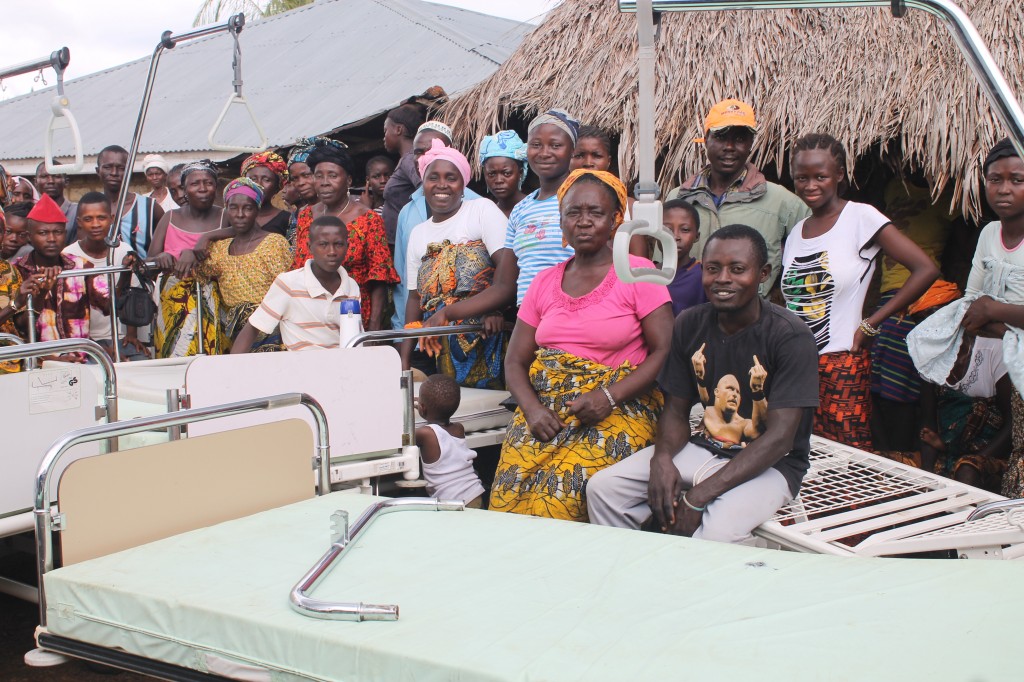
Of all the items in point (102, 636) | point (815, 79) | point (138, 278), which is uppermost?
point (815, 79)

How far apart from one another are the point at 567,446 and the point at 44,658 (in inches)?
81.2

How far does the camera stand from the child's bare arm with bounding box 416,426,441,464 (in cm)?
452

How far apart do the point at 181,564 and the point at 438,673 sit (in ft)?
3.61

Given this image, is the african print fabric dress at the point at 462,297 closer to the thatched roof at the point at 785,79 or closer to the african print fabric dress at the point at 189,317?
the thatched roof at the point at 785,79

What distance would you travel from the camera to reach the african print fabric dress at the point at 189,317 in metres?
6.23

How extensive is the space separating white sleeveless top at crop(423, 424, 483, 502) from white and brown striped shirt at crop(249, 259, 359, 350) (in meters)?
1.05

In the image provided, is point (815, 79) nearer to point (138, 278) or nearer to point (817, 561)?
point (817, 561)

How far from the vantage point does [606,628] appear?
2336mm

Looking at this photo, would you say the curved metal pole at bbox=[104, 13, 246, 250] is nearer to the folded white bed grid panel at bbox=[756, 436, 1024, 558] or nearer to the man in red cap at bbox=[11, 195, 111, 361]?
the man in red cap at bbox=[11, 195, 111, 361]

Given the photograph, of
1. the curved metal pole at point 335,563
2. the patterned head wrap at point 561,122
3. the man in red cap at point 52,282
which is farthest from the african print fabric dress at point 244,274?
the curved metal pole at point 335,563

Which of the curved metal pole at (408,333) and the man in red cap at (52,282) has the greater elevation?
the man in red cap at (52,282)

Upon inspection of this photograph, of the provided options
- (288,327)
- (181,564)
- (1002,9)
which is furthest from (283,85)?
(181,564)

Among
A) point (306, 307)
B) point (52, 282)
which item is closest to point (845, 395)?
point (306, 307)

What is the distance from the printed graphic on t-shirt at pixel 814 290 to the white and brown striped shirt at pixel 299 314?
247cm
